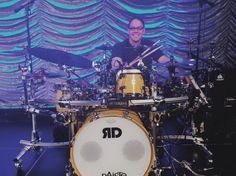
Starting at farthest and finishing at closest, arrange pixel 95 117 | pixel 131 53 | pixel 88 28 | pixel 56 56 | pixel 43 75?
1. pixel 88 28
2. pixel 131 53
3. pixel 43 75
4. pixel 56 56
5. pixel 95 117

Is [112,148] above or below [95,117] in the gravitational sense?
below

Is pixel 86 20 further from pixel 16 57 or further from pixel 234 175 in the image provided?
pixel 234 175

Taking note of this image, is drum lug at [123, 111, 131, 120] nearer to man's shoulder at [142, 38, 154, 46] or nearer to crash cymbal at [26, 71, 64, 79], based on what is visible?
crash cymbal at [26, 71, 64, 79]

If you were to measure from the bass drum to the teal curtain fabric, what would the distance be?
3.40 m

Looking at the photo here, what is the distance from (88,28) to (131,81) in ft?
8.86

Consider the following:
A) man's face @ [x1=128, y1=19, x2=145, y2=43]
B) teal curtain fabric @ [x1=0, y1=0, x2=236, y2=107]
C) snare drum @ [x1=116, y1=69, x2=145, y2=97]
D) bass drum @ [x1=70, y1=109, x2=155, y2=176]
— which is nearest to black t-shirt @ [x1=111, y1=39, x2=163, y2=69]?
man's face @ [x1=128, y1=19, x2=145, y2=43]

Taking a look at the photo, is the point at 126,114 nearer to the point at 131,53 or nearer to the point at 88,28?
the point at 131,53

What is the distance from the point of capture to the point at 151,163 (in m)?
3.51

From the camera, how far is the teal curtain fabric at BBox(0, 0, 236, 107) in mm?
6734

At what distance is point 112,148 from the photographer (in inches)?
138

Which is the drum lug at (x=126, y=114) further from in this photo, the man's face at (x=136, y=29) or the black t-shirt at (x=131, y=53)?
the man's face at (x=136, y=29)

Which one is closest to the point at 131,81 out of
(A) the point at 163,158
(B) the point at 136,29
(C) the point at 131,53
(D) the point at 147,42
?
(A) the point at 163,158

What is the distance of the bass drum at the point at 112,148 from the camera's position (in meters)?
3.48

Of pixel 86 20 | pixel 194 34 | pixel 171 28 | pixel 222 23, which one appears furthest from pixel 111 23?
pixel 222 23
